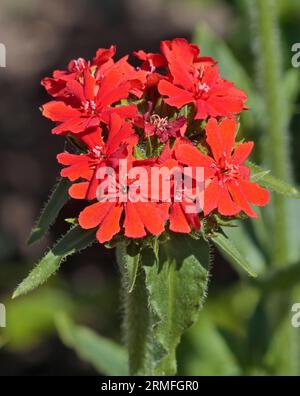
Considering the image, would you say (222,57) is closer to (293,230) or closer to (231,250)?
(293,230)

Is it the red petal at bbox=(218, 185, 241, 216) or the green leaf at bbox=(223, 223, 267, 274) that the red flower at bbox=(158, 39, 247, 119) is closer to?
the red petal at bbox=(218, 185, 241, 216)

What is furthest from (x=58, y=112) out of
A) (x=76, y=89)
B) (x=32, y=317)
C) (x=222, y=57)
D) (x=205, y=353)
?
(x=32, y=317)

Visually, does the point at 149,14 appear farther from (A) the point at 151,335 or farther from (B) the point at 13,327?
(A) the point at 151,335

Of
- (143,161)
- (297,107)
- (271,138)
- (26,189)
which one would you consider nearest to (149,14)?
(26,189)

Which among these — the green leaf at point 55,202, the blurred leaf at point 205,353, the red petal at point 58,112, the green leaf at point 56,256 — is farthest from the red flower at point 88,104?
the blurred leaf at point 205,353

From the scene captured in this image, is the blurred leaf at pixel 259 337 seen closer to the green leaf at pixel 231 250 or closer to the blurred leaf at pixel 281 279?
the blurred leaf at pixel 281 279
